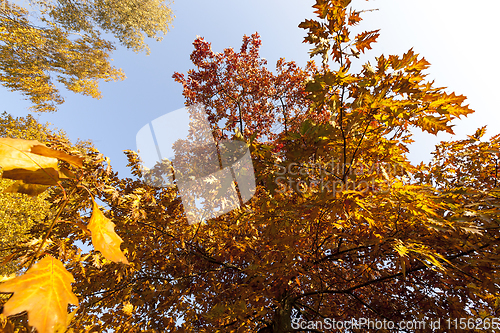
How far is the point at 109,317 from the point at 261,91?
5.71m

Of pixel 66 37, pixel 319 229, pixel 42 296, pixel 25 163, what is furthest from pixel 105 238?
pixel 66 37

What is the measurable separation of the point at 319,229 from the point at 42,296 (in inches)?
105

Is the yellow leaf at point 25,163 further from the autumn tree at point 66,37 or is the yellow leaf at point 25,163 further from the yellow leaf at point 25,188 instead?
Result: the autumn tree at point 66,37

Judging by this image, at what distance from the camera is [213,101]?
618cm

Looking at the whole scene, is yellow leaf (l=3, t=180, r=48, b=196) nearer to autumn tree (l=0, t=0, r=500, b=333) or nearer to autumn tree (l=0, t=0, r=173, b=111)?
autumn tree (l=0, t=0, r=500, b=333)

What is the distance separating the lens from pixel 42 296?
1.54 ft

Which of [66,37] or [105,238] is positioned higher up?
[66,37]

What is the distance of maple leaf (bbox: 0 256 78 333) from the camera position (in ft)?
1.45

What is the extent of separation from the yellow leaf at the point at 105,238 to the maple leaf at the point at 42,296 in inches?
3.6

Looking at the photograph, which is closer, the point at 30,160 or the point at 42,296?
the point at 42,296

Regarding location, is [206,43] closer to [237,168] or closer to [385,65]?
[237,168]

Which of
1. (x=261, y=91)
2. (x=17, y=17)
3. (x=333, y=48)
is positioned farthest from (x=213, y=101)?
(x=17, y=17)

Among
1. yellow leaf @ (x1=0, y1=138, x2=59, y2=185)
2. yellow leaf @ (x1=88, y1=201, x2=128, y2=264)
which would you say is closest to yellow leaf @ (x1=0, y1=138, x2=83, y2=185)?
yellow leaf @ (x1=0, y1=138, x2=59, y2=185)

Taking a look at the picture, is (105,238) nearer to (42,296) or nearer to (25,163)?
(42,296)
